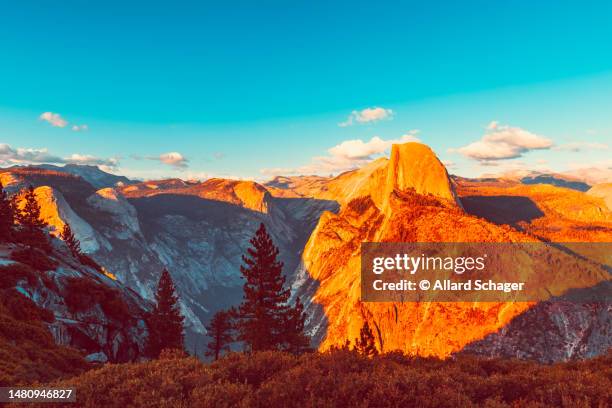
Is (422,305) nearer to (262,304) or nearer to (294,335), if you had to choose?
(294,335)

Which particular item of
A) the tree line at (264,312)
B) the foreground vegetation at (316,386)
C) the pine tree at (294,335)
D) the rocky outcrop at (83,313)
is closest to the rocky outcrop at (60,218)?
the rocky outcrop at (83,313)

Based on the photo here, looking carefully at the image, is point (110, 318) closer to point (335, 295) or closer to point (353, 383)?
point (353, 383)

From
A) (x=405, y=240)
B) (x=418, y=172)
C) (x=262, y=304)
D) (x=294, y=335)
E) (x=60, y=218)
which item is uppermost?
(x=418, y=172)

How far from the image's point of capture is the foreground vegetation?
7270 millimetres

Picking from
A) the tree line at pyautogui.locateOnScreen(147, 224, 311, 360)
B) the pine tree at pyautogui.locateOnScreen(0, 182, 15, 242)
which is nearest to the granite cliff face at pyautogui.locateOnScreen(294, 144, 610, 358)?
the tree line at pyautogui.locateOnScreen(147, 224, 311, 360)

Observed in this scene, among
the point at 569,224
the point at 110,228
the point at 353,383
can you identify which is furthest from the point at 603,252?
the point at 110,228

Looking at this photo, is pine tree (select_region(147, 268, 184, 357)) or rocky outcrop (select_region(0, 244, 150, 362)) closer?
rocky outcrop (select_region(0, 244, 150, 362))

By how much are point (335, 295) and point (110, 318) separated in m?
98.2

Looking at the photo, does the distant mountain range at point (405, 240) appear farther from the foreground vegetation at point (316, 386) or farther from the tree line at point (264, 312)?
the foreground vegetation at point (316, 386)

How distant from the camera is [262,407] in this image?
7203mm

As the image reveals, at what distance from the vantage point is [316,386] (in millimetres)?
7695

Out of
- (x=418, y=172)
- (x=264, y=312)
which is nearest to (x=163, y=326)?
(x=264, y=312)

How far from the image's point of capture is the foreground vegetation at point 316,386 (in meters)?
7.27

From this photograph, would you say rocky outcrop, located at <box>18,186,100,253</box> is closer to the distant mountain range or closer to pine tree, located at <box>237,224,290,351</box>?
the distant mountain range
